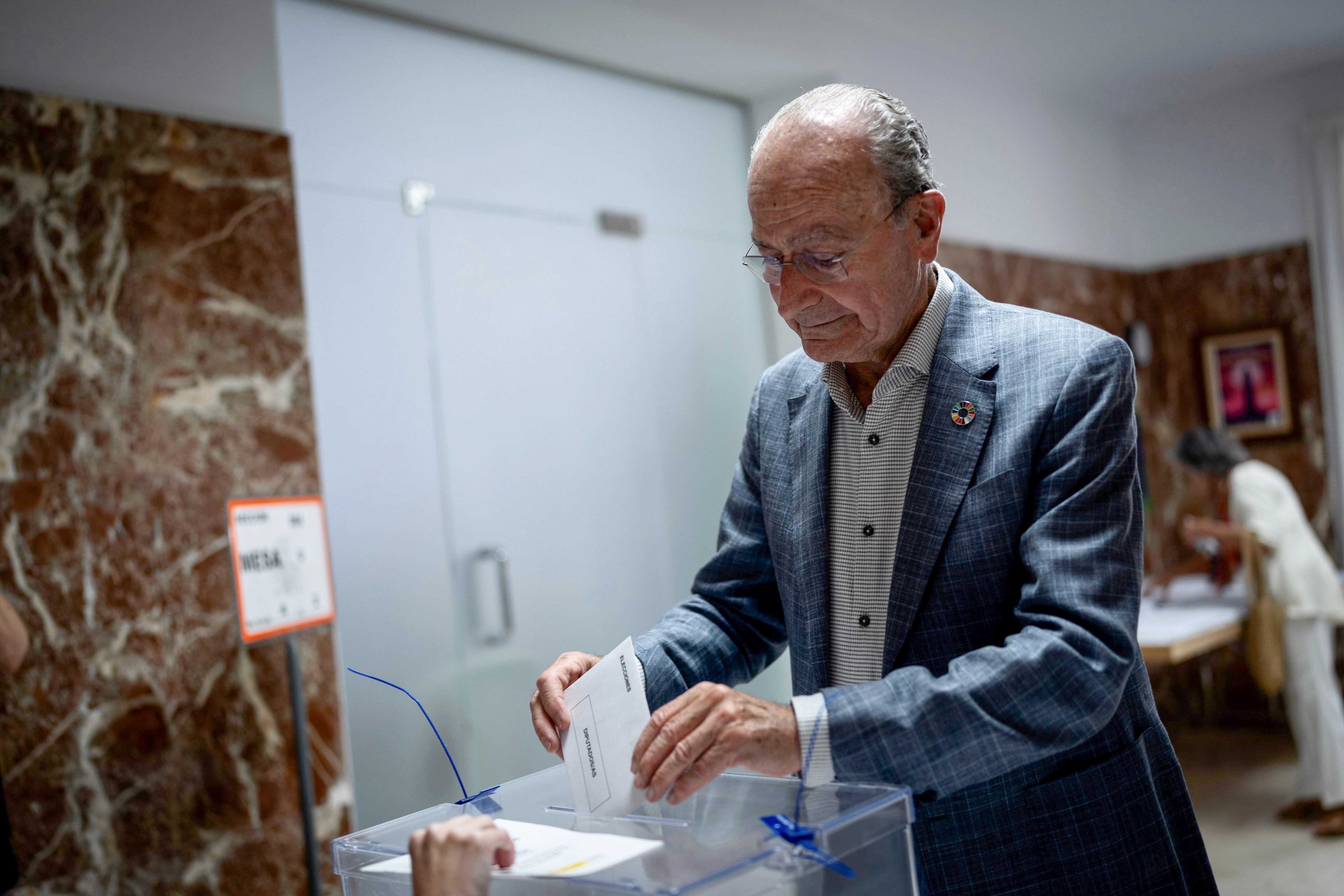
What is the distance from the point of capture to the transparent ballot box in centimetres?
88

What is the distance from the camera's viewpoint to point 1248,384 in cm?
598

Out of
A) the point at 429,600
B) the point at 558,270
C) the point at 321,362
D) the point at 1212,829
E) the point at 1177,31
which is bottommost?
the point at 1212,829

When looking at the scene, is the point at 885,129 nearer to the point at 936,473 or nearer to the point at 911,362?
the point at 911,362

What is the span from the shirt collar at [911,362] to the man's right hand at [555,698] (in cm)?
45

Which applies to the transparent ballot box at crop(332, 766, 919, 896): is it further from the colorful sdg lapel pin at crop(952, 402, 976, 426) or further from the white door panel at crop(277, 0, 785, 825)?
the white door panel at crop(277, 0, 785, 825)

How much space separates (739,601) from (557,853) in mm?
589

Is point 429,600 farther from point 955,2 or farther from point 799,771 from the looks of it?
point 955,2

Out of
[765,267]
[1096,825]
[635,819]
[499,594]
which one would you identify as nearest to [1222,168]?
[499,594]

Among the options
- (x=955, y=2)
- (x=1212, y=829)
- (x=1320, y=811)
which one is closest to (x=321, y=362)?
(x=955, y=2)

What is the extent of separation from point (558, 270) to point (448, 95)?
64 centimetres

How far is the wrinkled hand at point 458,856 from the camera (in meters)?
0.92

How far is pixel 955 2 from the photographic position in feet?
14.2

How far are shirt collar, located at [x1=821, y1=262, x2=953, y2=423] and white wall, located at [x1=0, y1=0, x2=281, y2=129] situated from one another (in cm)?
200

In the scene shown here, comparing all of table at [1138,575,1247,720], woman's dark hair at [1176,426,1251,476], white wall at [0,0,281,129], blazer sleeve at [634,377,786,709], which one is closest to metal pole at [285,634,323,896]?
white wall at [0,0,281,129]
